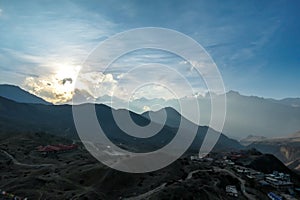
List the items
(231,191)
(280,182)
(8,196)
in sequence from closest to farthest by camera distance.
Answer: (8,196)
(231,191)
(280,182)

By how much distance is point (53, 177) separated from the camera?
7756 centimetres

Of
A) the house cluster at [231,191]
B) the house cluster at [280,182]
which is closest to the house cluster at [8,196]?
the house cluster at [231,191]

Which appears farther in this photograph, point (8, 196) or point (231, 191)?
point (231, 191)

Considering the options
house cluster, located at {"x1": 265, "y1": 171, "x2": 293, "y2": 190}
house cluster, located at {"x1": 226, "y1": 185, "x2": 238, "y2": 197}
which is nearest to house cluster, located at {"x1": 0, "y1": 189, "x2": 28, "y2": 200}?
house cluster, located at {"x1": 226, "y1": 185, "x2": 238, "y2": 197}

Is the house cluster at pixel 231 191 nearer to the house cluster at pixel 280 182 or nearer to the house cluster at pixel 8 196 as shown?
the house cluster at pixel 280 182

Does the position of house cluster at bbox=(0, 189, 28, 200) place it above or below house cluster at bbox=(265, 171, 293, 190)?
above

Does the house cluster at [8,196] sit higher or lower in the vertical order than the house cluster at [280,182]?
higher

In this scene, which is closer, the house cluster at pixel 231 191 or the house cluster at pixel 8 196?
the house cluster at pixel 8 196

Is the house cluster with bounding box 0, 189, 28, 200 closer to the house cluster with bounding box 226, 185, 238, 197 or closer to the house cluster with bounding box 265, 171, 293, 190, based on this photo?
the house cluster with bounding box 226, 185, 238, 197

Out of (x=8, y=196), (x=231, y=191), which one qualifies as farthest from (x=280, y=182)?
(x=8, y=196)

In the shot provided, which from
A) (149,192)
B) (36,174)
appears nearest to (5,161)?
(36,174)

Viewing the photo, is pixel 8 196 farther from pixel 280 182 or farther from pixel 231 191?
pixel 280 182

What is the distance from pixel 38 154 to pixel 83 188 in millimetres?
62020

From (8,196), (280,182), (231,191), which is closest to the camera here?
(8,196)
